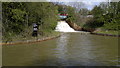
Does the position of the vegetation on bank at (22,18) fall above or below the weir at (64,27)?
above

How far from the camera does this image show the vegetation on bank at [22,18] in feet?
46.9

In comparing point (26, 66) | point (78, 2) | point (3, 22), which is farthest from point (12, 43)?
point (78, 2)

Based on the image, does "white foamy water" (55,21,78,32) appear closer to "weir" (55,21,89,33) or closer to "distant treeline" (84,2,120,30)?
"weir" (55,21,89,33)

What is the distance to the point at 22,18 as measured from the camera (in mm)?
14781

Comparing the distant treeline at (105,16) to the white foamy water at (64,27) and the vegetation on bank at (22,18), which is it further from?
the vegetation on bank at (22,18)

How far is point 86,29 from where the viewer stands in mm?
30688

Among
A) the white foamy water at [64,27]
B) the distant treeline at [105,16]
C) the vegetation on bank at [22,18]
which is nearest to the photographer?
the vegetation on bank at [22,18]

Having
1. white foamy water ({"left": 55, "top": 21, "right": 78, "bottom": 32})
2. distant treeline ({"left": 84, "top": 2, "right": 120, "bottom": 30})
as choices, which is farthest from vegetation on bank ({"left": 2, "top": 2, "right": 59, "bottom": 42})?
white foamy water ({"left": 55, "top": 21, "right": 78, "bottom": 32})

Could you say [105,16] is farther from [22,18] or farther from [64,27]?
[22,18]

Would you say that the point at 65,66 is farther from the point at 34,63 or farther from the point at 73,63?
the point at 34,63

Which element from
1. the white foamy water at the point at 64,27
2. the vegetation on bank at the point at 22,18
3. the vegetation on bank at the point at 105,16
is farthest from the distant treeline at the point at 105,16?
the vegetation on bank at the point at 22,18

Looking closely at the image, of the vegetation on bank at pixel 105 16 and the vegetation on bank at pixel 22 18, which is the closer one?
the vegetation on bank at pixel 22 18

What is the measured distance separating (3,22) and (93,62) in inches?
370

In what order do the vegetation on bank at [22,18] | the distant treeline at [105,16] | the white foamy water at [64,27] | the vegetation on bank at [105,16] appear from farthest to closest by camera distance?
1. the white foamy water at [64,27]
2. the distant treeline at [105,16]
3. the vegetation on bank at [105,16]
4. the vegetation on bank at [22,18]
